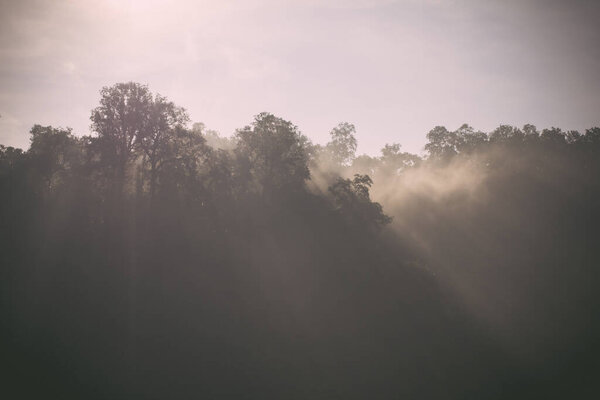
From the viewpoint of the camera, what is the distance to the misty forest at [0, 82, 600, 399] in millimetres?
23109

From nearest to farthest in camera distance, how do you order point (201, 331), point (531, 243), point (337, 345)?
1. point (201, 331)
2. point (337, 345)
3. point (531, 243)

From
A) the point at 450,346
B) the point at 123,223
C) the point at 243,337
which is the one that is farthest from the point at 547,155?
the point at 123,223

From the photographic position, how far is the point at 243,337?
26.6m

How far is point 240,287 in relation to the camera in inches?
1202

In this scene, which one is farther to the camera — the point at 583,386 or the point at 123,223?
the point at 123,223

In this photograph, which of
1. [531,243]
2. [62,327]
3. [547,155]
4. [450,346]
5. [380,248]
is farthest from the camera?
[547,155]

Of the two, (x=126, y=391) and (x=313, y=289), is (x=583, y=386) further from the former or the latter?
(x=126, y=391)

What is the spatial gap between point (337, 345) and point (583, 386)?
27.6 meters

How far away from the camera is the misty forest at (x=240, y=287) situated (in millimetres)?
23109

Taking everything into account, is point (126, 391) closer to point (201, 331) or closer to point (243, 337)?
point (201, 331)

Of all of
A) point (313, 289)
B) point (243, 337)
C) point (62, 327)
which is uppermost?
point (313, 289)

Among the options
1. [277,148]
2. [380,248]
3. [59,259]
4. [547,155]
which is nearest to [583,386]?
[380,248]

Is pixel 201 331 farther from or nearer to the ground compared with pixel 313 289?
nearer to the ground

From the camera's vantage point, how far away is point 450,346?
3078 centimetres
